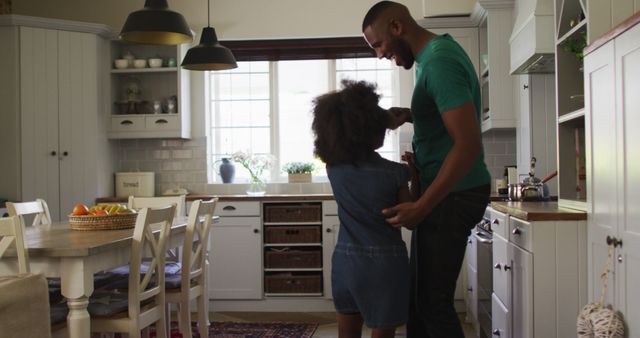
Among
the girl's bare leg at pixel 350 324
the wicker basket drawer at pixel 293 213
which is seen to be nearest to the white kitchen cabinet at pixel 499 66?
the wicker basket drawer at pixel 293 213

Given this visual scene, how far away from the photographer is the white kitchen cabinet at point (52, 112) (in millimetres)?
5008

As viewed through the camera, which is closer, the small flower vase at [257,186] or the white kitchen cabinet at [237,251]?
the white kitchen cabinet at [237,251]

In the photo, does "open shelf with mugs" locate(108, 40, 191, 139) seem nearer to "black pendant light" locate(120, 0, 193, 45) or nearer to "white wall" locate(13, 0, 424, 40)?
"white wall" locate(13, 0, 424, 40)

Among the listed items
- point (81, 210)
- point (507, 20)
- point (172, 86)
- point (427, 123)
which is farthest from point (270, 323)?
point (427, 123)

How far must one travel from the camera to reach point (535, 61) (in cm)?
364

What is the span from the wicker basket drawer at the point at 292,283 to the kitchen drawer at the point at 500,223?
6.59ft

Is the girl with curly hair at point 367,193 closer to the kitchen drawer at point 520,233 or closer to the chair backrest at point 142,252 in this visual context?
the kitchen drawer at point 520,233

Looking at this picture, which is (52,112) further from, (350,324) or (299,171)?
(350,324)

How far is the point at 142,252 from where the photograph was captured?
110 inches

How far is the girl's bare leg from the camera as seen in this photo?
196 cm

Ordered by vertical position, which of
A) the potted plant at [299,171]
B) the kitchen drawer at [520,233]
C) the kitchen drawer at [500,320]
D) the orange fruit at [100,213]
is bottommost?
the kitchen drawer at [500,320]

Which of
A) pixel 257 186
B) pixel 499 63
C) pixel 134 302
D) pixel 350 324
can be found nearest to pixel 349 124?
pixel 350 324

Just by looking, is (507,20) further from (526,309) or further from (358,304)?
(358,304)

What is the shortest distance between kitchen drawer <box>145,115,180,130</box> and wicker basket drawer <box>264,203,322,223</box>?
1036 millimetres
